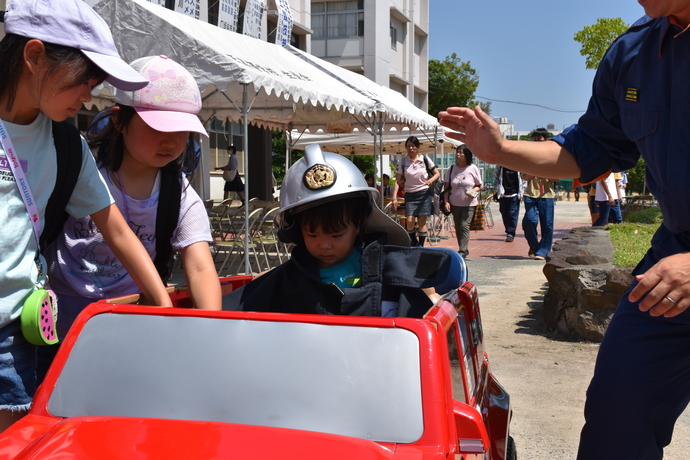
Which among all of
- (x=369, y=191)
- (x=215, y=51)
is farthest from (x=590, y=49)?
(x=369, y=191)

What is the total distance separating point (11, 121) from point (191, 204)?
78 centimetres

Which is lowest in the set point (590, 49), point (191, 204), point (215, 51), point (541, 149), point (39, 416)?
point (39, 416)

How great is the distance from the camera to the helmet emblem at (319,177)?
8.56 feet

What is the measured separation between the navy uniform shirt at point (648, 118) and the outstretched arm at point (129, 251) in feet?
4.69

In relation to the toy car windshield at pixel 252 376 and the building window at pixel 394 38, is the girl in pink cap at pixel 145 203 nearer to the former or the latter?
the toy car windshield at pixel 252 376

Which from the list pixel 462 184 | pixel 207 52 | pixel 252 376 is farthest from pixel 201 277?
pixel 462 184

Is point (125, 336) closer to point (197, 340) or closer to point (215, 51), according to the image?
point (197, 340)

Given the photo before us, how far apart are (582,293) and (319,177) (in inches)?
123

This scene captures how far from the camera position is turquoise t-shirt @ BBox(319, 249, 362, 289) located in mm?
2820

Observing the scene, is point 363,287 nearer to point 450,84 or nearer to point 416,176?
point 416,176

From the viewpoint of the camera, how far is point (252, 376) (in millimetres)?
1579

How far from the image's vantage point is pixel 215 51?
6582 millimetres

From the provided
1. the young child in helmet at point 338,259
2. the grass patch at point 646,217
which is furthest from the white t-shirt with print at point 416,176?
the young child in helmet at point 338,259

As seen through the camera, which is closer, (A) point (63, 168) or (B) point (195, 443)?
(B) point (195, 443)
